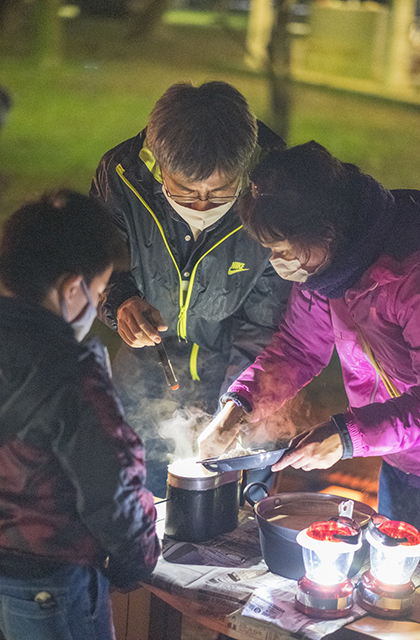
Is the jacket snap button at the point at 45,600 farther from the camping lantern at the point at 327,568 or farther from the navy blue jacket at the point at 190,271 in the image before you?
the navy blue jacket at the point at 190,271

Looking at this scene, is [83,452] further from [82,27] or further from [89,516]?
[82,27]

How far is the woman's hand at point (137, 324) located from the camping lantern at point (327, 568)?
2.71ft

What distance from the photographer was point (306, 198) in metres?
2.12

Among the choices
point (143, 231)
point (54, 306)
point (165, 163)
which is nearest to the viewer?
point (54, 306)

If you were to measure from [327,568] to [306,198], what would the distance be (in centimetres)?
99

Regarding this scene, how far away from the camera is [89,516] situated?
70.6 inches

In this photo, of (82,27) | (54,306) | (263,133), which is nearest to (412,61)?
(82,27)

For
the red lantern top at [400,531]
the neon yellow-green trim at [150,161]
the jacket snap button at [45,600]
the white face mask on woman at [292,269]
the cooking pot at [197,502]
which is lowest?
the cooking pot at [197,502]

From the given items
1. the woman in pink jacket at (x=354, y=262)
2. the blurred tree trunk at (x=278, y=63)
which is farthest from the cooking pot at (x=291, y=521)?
the blurred tree trunk at (x=278, y=63)

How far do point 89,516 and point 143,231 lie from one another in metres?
1.26

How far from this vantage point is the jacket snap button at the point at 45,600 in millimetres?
1843

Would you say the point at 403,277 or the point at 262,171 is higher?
the point at 262,171

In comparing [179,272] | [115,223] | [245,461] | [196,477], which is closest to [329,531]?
[245,461]

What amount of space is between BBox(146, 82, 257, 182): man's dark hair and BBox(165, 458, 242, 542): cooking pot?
0.92m
